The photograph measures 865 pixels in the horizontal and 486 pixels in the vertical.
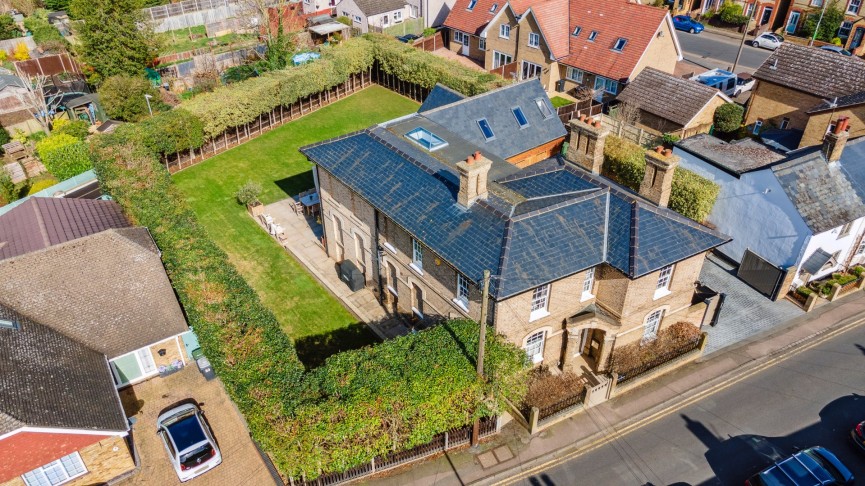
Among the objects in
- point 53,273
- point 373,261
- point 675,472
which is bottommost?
point 675,472

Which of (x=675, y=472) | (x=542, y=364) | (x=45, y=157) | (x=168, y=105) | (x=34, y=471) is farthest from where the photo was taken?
(x=168, y=105)

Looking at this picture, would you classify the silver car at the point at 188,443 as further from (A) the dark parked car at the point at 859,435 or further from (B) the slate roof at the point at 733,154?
(B) the slate roof at the point at 733,154

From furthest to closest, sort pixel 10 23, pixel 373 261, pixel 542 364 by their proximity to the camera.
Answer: pixel 10 23
pixel 373 261
pixel 542 364

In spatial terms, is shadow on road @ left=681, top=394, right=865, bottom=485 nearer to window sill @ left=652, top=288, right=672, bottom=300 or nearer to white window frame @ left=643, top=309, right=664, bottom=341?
white window frame @ left=643, top=309, right=664, bottom=341

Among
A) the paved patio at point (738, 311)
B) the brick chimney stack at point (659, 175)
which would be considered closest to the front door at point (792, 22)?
the paved patio at point (738, 311)

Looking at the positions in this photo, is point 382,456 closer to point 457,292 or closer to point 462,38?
point 457,292

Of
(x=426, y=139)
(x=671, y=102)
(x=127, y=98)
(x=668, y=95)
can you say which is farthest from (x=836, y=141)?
(x=127, y=98)

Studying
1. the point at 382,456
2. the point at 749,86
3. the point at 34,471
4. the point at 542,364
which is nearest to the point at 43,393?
the point at 34,471
